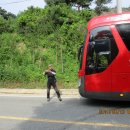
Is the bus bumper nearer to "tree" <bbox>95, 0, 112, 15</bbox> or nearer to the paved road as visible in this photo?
the paved road

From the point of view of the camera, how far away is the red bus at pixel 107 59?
11.3m

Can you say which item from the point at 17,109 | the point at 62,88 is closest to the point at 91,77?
the point at 17,109

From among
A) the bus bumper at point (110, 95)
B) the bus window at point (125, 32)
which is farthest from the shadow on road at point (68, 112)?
the bus window at point (125, 32)

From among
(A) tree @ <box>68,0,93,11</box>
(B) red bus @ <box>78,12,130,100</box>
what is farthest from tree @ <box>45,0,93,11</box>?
(B) red bus @ <box>78,12,130,100</box>

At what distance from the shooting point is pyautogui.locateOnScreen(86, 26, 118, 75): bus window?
11.5 metres

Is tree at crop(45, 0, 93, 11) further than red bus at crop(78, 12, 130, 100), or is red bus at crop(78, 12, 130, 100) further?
tree at crop(45, 0, 93, 11)

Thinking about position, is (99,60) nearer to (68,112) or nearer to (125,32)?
(125,32)

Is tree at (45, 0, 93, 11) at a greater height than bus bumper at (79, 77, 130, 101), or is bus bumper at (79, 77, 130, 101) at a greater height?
tree at (45, 0, 93, 11)

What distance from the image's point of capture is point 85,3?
32.2 metres

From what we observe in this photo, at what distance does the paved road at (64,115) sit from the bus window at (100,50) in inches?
54.1

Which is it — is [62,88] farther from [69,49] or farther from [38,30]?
[38,30]

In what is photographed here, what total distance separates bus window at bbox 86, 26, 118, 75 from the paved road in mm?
1374

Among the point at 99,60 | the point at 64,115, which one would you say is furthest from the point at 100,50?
the point at 64,115

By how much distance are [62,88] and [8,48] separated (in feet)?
24.0
